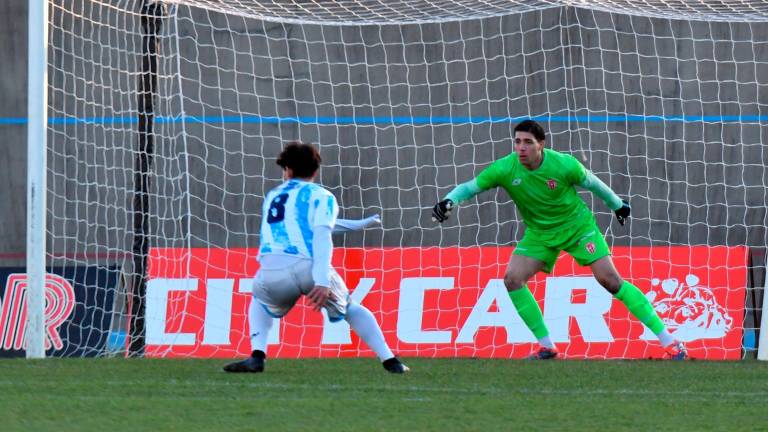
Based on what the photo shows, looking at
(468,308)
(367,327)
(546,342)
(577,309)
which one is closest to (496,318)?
(468,308)

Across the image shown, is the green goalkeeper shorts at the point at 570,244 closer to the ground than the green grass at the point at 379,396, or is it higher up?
higher up

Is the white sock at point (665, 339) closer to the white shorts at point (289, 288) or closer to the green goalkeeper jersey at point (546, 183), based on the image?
the green goalkeeper jersey at point (546, 183)

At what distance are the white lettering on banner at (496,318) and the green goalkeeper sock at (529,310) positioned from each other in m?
0.96

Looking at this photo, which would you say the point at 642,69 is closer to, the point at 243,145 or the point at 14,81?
the point at 243,145

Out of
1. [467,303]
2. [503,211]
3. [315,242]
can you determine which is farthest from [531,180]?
[503,211]

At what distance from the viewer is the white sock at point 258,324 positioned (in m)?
7.93

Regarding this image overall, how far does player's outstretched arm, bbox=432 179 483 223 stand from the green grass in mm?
937

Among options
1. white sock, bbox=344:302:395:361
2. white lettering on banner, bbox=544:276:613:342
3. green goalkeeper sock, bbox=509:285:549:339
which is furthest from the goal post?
white lettering on banner, bbox=544:276:613:342

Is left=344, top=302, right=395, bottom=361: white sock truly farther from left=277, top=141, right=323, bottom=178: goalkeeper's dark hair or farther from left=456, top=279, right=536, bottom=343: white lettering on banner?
left=456, top=279, right=536, bottom=343: white lettering on banner

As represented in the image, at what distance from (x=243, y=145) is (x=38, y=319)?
4363 mm

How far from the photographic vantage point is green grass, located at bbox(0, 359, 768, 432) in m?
5.70

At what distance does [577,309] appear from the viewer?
35.1 ft

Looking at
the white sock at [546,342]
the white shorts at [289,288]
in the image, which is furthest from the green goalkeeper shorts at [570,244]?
the white shorts at [289,288]

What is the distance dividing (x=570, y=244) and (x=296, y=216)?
98.8 inches
